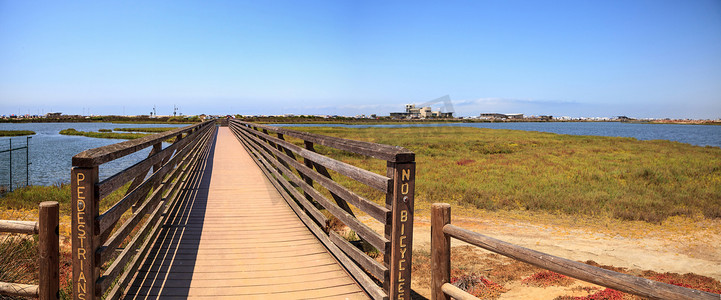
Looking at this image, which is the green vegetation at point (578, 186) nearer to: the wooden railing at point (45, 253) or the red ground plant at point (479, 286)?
the red ground plant at point (479, 286)

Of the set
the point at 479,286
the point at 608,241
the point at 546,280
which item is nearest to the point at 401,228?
the point at 479,286

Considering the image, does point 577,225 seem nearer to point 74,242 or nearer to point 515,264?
point 515,264

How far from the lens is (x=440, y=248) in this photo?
9.99 ft

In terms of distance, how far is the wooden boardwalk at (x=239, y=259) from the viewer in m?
3.77

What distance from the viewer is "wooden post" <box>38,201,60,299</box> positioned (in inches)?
113

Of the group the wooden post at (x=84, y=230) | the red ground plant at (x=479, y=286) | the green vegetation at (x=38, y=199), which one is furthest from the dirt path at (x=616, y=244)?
the green vegetation at (x=38, y=199)

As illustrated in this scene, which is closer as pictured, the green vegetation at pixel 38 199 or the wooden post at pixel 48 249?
the wooden post at pixel 48 249

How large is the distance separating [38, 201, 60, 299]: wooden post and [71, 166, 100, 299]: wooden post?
0.64 feet

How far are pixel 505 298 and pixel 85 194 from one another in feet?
17.1

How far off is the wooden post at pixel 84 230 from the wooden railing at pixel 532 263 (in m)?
2.53

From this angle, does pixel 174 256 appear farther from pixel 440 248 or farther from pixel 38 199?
pixel 38 199

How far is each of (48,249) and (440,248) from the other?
2.90 meters

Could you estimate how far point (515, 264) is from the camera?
715 centimetres

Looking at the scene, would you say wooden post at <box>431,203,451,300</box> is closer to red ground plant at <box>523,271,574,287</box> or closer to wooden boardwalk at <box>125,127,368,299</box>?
wooden boardwalk at <box>125,127,368,299</box>
